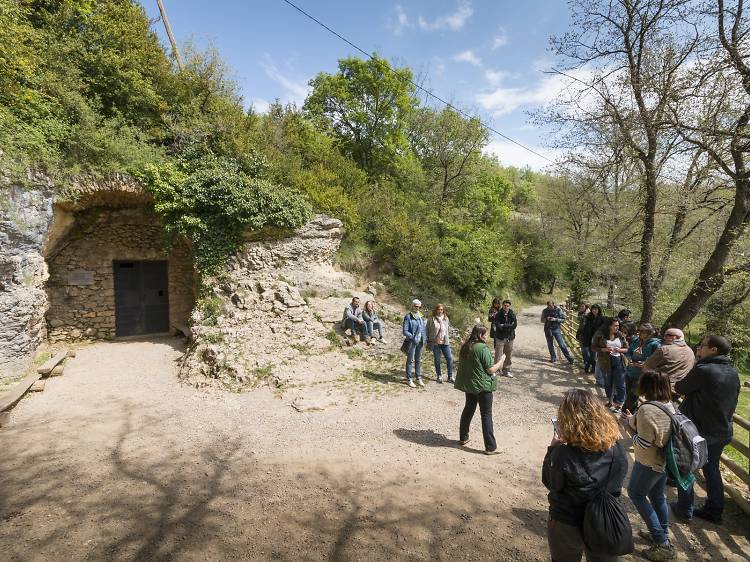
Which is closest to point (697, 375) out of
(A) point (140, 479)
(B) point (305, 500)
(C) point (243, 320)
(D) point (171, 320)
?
(B) point (305, 500)

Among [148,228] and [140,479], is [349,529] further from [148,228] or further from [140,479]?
[148,228]

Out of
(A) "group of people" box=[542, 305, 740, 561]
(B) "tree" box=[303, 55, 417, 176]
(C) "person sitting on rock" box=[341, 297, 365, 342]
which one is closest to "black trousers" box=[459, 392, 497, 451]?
(A) "group of people" box=[542, 305, 740, 561]

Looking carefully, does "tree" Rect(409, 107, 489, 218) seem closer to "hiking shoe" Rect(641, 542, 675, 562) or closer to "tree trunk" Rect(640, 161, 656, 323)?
"tree trunk" Rect(640, 161, 656, 323)

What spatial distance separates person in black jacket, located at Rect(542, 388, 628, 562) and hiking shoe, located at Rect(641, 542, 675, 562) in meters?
1.52

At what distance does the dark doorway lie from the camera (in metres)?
11.1

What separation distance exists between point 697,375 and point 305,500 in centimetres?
438

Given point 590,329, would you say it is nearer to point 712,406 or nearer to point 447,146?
point 712,406

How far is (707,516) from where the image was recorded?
3.74 meters

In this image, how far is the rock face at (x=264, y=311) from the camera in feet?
26.1

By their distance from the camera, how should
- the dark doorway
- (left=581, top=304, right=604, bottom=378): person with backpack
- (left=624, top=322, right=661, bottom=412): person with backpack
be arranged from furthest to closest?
the dark doorway < (left=581, top=304, right=604, bottom=378): person with backpack < (left=624, top=322, right=661, bottom=412): person with backpack

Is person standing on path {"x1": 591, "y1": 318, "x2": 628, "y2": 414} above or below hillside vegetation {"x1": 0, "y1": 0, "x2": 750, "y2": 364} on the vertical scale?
below

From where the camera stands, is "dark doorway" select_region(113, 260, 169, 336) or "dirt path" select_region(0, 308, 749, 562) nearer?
"dirt path" select_region(0, 308, 749, 562)

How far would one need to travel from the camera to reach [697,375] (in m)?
3.65

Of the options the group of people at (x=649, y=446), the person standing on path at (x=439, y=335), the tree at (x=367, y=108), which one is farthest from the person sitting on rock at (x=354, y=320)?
the tree at (x=367, y=108)
